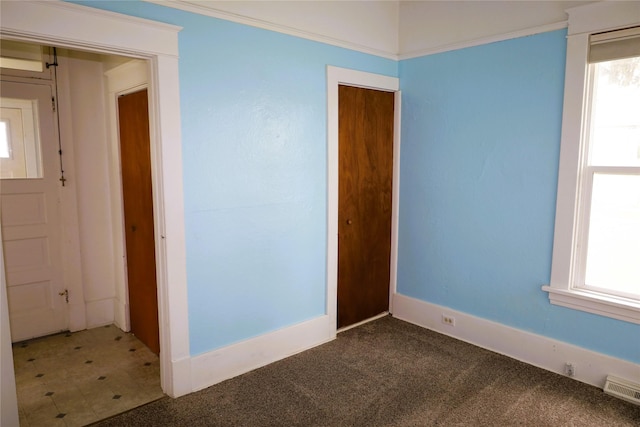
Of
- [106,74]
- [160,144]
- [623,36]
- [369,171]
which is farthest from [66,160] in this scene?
[623,36]

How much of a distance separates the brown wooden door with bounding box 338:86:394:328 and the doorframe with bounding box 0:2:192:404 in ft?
4.53

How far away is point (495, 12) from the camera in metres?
3.04

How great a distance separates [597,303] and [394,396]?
1.44 m

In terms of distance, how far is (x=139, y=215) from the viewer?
126 inches

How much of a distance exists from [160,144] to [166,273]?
779 millimetres

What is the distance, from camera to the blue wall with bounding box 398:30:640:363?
2.82 metres

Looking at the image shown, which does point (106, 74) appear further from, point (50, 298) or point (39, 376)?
point (39, 376)

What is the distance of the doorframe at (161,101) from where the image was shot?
199cm

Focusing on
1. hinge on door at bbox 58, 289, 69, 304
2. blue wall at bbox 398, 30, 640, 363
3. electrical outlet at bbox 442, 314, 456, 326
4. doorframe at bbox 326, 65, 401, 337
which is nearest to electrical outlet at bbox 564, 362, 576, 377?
blue wall at bbox 398, 30, 640, 363

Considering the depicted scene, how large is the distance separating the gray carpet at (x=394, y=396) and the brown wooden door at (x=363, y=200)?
0.63m

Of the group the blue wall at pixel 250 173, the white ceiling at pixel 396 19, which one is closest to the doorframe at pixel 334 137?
the blue wall at pixel 250 173

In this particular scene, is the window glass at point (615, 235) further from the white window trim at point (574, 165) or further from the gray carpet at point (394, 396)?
the gray carpet at point (394, 396)

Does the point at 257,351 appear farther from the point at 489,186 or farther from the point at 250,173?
the point at 489,186

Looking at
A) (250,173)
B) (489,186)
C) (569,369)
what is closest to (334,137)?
(250,173)
